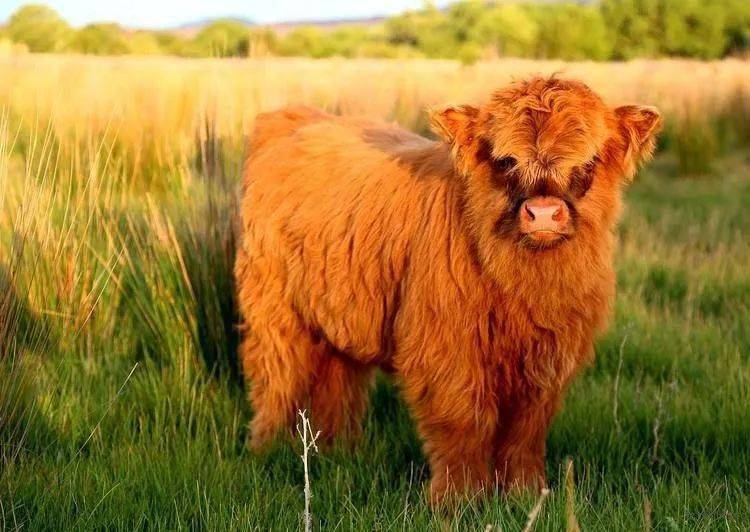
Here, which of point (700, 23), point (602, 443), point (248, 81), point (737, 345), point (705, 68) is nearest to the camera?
point (602, 443)

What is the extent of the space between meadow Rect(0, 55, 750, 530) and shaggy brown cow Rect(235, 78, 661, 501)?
0.31m

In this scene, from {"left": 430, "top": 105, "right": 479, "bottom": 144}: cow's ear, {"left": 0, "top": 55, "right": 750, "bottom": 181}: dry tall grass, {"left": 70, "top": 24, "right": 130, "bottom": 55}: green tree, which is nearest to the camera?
{"left": 430, "top": 105, "right": 479, "bottom": 144}: cow's ear

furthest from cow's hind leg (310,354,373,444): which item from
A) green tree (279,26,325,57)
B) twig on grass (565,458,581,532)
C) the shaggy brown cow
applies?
green tree (279,26,325,57)

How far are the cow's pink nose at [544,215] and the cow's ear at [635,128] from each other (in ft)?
1.52

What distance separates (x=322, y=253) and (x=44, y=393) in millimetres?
1283

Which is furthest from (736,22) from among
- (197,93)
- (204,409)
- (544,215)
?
(544,215)

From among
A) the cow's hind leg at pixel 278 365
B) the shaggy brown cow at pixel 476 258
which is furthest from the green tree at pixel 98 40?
the shaggy brown cow at pixel 476 258

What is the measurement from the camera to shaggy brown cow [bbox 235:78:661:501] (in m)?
3.03

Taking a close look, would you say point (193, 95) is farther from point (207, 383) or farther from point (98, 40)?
point (98, 40)

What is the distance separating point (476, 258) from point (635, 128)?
70 cm

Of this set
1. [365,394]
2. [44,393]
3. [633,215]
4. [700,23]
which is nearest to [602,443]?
[365,394]

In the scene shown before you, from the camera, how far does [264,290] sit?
3.91 metres

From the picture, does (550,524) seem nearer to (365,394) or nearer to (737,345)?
(365,394)

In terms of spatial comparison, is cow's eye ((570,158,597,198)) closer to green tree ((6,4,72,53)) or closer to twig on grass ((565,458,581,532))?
twig on grass ((565,458,581,532))
